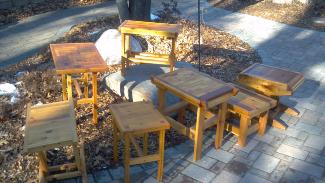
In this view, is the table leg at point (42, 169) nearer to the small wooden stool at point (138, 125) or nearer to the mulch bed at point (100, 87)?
the mulch bed at point (100, 87)

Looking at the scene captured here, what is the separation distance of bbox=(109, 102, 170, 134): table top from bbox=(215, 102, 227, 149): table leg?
0.78m

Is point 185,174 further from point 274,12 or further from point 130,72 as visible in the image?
point 274,12

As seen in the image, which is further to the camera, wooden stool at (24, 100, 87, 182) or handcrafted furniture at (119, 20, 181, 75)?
handcrafted furniture at (119, 20, 181, 75)

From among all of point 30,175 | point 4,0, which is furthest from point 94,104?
point 4,0

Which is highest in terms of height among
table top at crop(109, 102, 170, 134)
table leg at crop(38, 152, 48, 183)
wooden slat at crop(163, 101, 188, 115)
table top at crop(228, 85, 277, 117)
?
table top at crop(109, 102, 170, 134)

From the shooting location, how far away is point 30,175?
11.5 ft

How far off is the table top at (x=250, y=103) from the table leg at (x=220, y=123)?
189mm

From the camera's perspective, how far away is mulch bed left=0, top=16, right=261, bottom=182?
12.1 ft

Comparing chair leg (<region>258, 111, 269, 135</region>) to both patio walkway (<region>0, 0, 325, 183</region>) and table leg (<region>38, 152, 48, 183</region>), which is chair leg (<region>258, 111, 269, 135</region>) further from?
table leg (<region>38, 152, 48, 183</region>)

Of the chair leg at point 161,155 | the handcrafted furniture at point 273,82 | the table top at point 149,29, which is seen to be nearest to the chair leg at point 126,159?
the chair leg at point 161,155

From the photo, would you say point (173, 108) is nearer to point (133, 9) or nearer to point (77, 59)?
point (77, 59)

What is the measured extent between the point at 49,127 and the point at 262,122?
7.99ft

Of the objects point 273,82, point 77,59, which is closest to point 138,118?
point 77,59

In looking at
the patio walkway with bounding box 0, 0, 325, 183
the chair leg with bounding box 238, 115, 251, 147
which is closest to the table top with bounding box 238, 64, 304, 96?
the patio walkway with bounding box 0, 0, 325, 183
